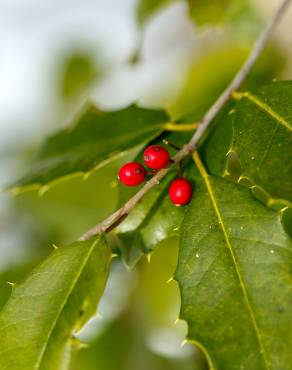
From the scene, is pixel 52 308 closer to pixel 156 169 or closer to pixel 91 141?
pixel 156 169

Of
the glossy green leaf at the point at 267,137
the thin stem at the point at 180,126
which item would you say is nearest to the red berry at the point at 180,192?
the glossy green leaf at the point at 267,137

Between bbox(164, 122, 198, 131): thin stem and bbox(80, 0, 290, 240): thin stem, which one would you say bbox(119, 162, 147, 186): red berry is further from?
bbox(164, 122, 198, 131): thin stem

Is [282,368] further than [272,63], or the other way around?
[272,63]

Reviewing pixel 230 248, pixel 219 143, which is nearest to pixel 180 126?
pixel 219 143

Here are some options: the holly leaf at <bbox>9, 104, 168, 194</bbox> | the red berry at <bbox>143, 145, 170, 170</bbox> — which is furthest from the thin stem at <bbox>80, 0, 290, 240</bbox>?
the holly leaf at <bbox>9, 104, 168, 194</bbox>

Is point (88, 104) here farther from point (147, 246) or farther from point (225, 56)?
point (225, 56)

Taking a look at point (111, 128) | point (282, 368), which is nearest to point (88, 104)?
point (111, 128)

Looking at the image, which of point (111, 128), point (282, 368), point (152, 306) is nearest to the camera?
point (282, 368)
